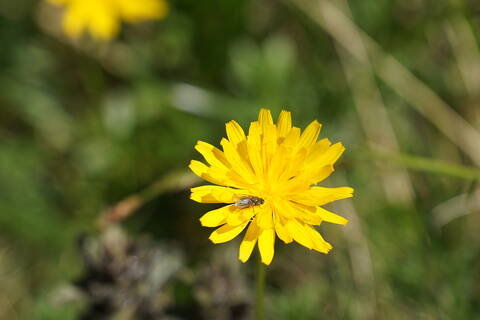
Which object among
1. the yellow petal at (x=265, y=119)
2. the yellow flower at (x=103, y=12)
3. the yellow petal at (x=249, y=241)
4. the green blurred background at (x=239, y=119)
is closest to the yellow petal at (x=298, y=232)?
the yellow petal at (x=249, y=241)

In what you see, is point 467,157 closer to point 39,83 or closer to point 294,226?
point 294,226

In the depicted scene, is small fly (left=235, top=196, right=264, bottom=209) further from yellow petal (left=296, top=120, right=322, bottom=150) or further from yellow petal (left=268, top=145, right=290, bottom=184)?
yellow petal (left=296, top=120, right=322, bottom=150)

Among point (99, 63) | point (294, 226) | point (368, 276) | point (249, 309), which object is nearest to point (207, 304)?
point (249, 309)

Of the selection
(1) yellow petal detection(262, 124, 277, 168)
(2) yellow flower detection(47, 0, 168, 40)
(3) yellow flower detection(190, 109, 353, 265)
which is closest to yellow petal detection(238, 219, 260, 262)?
(3) yellow flower detection(190, 109, 353, 265)

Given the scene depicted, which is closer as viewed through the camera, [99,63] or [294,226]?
[294,226]

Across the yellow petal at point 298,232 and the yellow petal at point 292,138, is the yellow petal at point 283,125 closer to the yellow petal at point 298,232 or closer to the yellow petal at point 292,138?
the yellow petal at point 292,138

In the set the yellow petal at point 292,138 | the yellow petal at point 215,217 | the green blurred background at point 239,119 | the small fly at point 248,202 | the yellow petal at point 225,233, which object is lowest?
the yellow petal at point 225,233

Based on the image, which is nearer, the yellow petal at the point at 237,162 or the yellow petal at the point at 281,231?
the yellow petal at the point at 281,231
